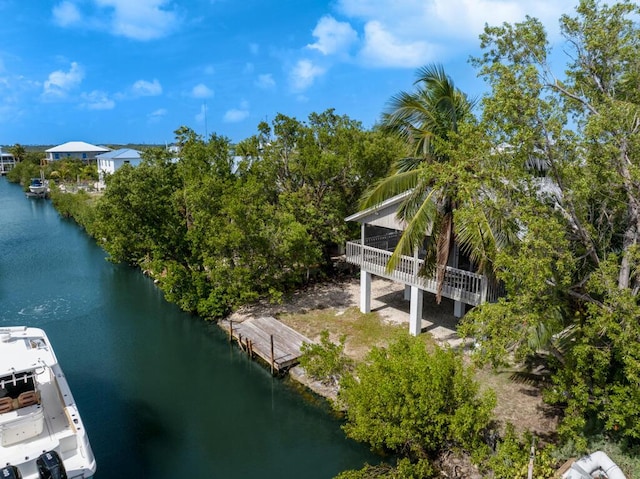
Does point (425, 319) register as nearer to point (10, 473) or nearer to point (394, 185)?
point (394, 185)

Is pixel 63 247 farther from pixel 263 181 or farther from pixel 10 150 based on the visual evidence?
pixel 10 150

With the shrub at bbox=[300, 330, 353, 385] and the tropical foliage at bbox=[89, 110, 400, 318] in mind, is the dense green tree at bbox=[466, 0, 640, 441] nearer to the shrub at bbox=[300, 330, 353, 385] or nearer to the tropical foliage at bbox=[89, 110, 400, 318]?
the shrub at bbox=[300, 330, 353, 385]

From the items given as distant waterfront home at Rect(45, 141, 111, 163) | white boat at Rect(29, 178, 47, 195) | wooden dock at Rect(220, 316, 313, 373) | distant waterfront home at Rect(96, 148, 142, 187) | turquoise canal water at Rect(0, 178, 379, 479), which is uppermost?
distant waterfront home at Rect(45, 141, 111, 163)

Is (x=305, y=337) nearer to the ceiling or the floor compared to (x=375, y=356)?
nearer to the floor

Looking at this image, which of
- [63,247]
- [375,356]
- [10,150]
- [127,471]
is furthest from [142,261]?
[10,150]

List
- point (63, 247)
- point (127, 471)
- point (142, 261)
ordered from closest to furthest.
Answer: point (127, 471) → point (142, 261) → point (63, 247)

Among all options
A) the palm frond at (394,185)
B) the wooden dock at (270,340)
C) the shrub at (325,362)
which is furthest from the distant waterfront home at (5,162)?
the shrub at (325,362)

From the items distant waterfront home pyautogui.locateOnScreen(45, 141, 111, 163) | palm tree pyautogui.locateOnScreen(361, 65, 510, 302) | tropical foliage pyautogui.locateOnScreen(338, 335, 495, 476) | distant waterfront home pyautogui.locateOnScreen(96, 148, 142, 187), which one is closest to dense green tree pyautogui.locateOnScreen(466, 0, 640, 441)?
tropical foliage pyautogui.locateOnScreen(338, 335, 495, 476)
